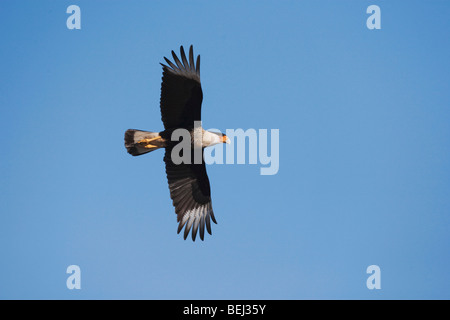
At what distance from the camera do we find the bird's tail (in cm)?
903

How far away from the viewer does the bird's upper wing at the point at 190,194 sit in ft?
31.6

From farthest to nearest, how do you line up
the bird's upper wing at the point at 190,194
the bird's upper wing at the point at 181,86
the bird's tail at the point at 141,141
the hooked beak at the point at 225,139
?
1. the bird's upper wing at the point at 190,194
2. the hooked beak at the point at 225,139
3. the bird's tail at the point at 141,141
4. the bird's upper wing at the point at 181,86

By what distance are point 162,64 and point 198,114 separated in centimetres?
96

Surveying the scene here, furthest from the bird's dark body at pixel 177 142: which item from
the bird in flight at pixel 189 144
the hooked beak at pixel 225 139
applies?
the hooked beak at pixel 225 139

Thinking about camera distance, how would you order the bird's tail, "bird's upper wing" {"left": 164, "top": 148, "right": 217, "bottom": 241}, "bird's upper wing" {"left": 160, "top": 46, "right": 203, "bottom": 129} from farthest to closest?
"bird's upper wing" {"left": 164, "top": 148, "right": 217, "bottom": 241}, the bird's tail, "bird's upper wing" {"left": 160, "top": 46, "right": 203, "bottom": 129}

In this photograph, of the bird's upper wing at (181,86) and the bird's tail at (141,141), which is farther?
the bird's tail at (141,141)

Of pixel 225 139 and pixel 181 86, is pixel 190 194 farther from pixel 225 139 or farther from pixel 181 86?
pixel 181 86

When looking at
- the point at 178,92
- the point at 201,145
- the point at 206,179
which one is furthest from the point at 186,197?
the point at 178,92

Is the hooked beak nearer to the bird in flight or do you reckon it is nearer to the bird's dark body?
the bird in flight

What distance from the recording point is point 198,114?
8.91m

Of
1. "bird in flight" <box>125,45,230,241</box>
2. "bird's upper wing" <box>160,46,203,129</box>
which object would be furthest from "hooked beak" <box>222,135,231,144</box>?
"bird's upper wing" <box>160,46,203,129</box>

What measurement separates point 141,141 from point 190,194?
4.52 ft

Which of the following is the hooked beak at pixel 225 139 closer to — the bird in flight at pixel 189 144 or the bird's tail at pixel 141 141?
the bird in flight at pixel 189 144

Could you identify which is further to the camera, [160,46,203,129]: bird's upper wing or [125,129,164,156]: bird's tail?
[125,129,164,156]: bird's tail
